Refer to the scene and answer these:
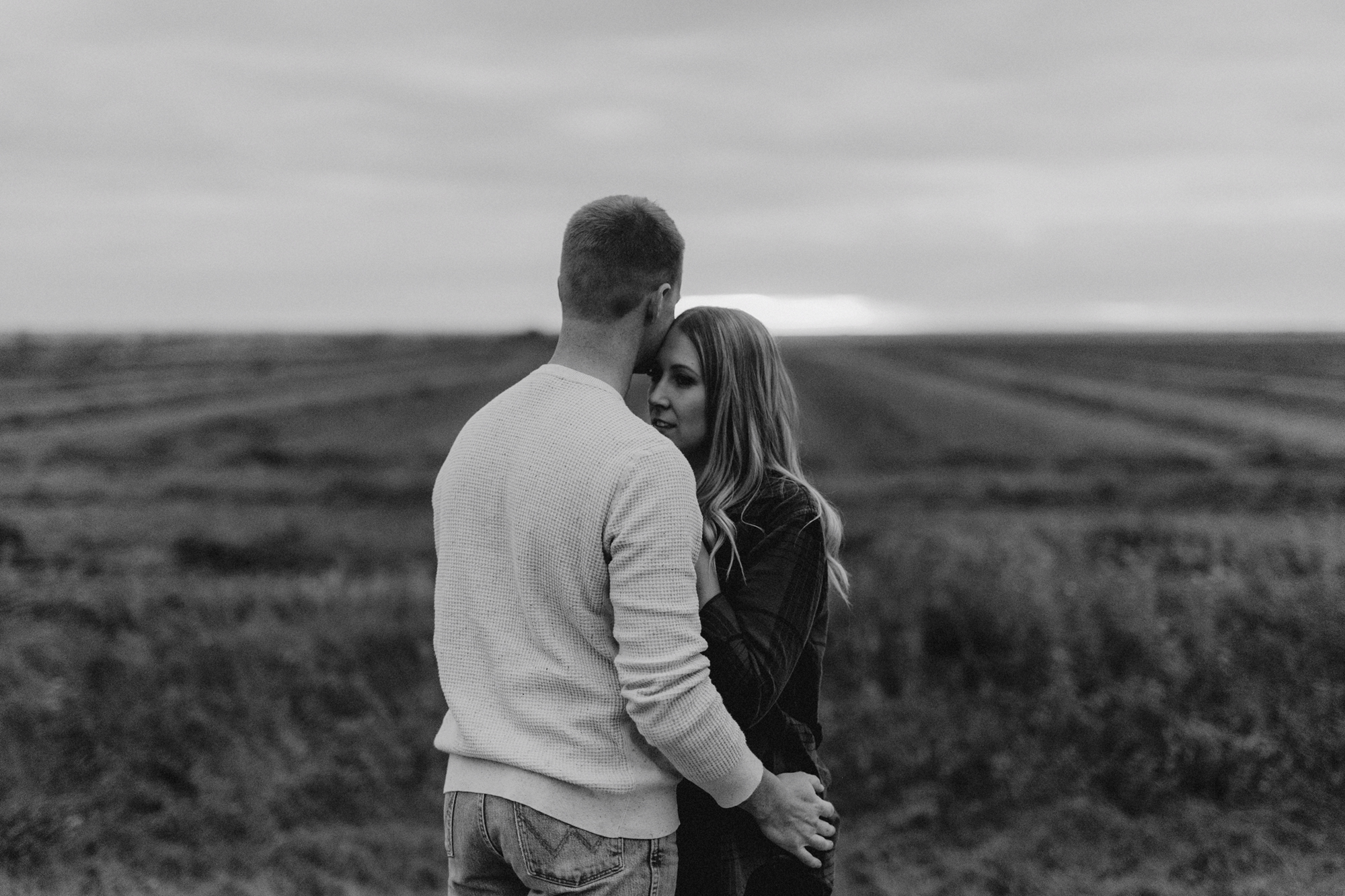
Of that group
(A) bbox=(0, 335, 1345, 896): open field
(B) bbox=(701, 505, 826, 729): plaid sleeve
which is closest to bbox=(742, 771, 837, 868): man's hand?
(B) bbox=(701, 505, 826, 729): plaid sleeve

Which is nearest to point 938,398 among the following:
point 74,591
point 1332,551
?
point 1332,551

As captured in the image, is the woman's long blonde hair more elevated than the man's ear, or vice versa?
the man's ear

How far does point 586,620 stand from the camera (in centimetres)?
203

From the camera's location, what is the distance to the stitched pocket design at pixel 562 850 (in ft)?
6.62

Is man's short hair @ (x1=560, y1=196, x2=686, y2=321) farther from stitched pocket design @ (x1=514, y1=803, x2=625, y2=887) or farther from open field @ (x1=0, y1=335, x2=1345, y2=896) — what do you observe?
open field @ (x1=0, y1=335, x2=1345, y2=896)

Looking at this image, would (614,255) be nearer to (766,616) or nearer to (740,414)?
(740,414)

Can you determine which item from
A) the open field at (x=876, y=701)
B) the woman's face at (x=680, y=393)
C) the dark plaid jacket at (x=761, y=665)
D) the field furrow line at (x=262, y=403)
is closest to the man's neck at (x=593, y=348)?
the woman's face at (x=680, y=393)

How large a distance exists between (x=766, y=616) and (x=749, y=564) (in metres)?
0.12

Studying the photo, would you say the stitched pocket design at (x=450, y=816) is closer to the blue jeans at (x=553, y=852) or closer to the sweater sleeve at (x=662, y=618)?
the blue jeans at (x=553, y=852)

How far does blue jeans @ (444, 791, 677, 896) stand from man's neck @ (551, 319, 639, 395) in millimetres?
770

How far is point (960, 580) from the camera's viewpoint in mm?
9891

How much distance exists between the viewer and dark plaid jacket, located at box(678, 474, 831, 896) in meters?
2.11

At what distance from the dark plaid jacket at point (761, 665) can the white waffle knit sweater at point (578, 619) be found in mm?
105

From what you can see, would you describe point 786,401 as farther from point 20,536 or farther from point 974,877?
point 20,536
